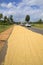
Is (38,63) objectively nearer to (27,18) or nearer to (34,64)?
(34,64)

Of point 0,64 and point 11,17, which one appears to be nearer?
point 0,64

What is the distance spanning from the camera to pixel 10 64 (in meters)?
8.04

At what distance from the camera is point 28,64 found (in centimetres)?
796

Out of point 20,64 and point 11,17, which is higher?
point 20,64

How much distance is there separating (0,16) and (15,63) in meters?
123

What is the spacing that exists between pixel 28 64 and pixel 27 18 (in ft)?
592

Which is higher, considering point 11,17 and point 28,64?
point 28,64

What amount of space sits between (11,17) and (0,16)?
64.6 meters

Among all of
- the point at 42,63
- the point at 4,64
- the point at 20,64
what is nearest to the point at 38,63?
the point at 42,63

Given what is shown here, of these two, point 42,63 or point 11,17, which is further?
point 11,17

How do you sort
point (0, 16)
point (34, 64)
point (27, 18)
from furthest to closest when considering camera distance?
point (27, 18)
point (0, 16)
point (34, 64)

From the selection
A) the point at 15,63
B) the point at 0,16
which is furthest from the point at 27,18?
the point at 15,63

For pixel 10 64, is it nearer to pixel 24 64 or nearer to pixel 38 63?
pixel 24 64

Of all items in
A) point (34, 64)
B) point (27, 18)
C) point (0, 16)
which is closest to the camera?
point (34, 64)
